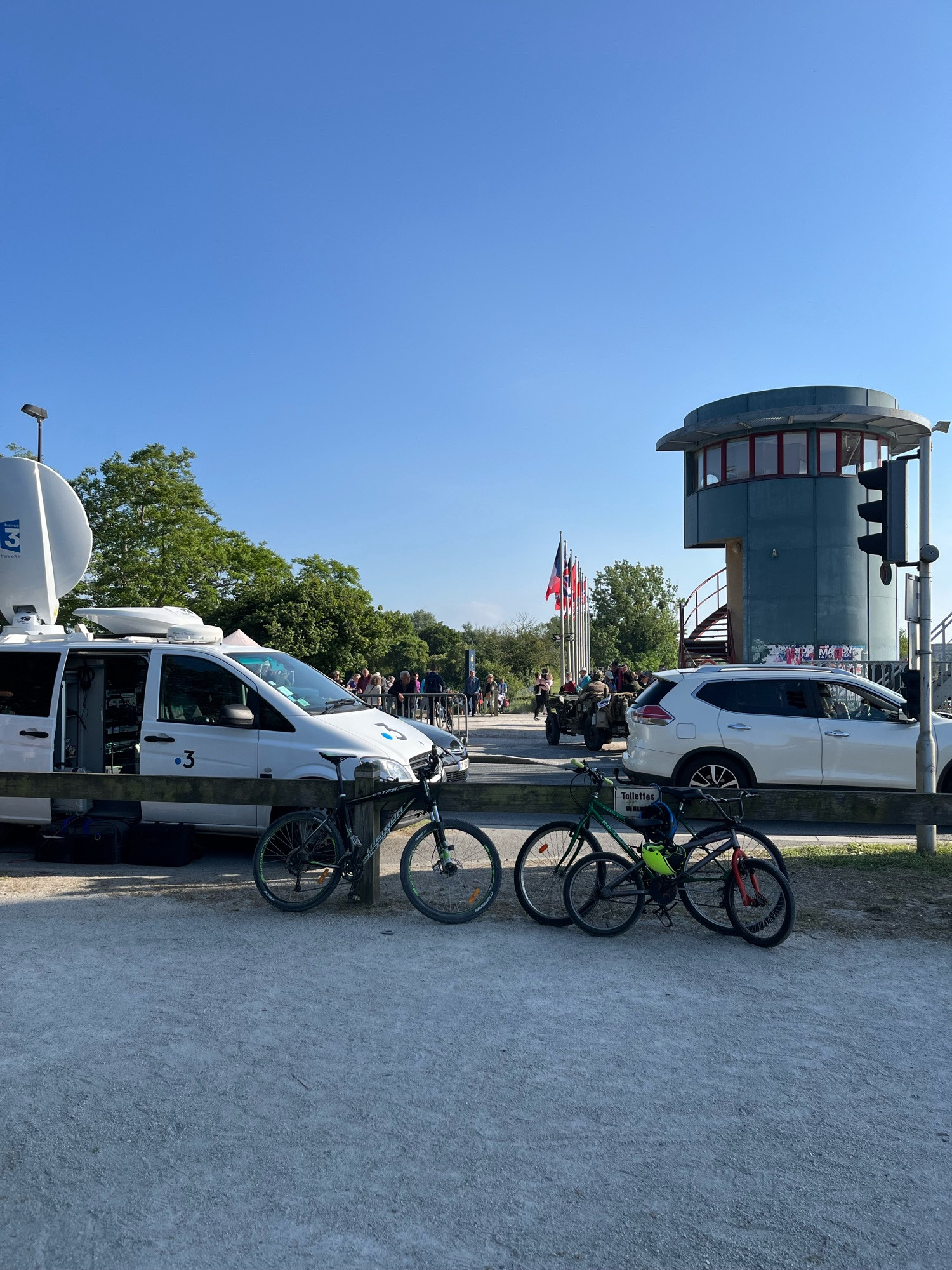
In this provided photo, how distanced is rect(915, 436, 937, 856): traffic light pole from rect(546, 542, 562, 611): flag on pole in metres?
27.2

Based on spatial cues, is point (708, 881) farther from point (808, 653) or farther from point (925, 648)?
point (808, 653)

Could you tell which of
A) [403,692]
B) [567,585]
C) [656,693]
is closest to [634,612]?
[567,585]

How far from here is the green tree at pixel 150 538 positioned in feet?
128

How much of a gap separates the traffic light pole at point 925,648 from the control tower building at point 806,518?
1841cm

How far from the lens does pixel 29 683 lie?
8.66 m

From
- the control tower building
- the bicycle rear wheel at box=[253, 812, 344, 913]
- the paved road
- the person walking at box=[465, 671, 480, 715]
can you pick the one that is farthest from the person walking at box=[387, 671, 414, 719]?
the bicycle rear wheel at box=[253, 812, 344, 913]

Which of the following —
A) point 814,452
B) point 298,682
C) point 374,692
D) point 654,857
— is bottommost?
point 654,857

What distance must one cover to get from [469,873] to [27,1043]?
9.06 feet

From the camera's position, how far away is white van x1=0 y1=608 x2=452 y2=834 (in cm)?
797

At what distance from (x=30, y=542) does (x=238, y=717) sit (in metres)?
3.62

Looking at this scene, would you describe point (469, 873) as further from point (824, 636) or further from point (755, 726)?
point (824, 636)

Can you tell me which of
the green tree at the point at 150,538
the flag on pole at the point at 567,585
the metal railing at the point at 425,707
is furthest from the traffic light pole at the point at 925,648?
the green tree at the point at 150,538

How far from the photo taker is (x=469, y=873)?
616 cm

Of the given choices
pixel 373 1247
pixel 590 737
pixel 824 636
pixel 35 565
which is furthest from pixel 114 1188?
pixel 824 636
